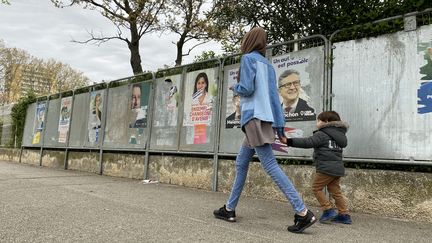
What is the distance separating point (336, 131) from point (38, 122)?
11768mm

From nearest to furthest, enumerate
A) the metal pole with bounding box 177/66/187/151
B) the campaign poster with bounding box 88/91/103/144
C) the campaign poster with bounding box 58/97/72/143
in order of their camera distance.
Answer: the metal pole with bounding box 177/66/187/151 < the campaign poster with bounding box 88/91/103/144 < the campaign poster with bounding box 58/97/72/143

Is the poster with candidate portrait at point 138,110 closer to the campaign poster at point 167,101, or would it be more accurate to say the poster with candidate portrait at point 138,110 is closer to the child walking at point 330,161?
the campaign poster at point 167,101

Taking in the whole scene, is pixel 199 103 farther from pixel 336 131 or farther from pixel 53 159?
pixel 53 159

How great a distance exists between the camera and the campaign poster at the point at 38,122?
1381 cm

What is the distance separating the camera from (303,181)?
5926mm

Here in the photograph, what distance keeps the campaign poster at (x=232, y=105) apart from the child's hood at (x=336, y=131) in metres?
2.44

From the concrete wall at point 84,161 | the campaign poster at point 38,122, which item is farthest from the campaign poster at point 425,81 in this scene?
→ the campaign poster at point 38,122

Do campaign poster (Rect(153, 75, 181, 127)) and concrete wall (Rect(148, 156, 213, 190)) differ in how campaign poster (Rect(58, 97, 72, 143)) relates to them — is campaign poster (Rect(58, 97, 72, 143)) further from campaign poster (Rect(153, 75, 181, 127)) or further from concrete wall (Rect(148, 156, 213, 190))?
concrete wall (Rect(148, 156, 213, 190))

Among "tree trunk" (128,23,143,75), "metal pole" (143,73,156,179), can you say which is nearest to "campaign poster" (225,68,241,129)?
"metal pole" (143,73,156,179)

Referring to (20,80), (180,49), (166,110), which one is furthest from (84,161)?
(20,80)

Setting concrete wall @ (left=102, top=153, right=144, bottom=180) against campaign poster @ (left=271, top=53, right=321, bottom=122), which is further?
concrete wall @ (left=102, top=153, right=144, bottom=180)

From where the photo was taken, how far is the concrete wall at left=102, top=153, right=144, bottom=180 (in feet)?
29.4

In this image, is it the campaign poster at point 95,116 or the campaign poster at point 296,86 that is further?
the campaign poster at point 95,116

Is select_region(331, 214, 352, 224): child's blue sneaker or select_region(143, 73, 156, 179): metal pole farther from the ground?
select_region(143, 73, 156, 179): metal pole
